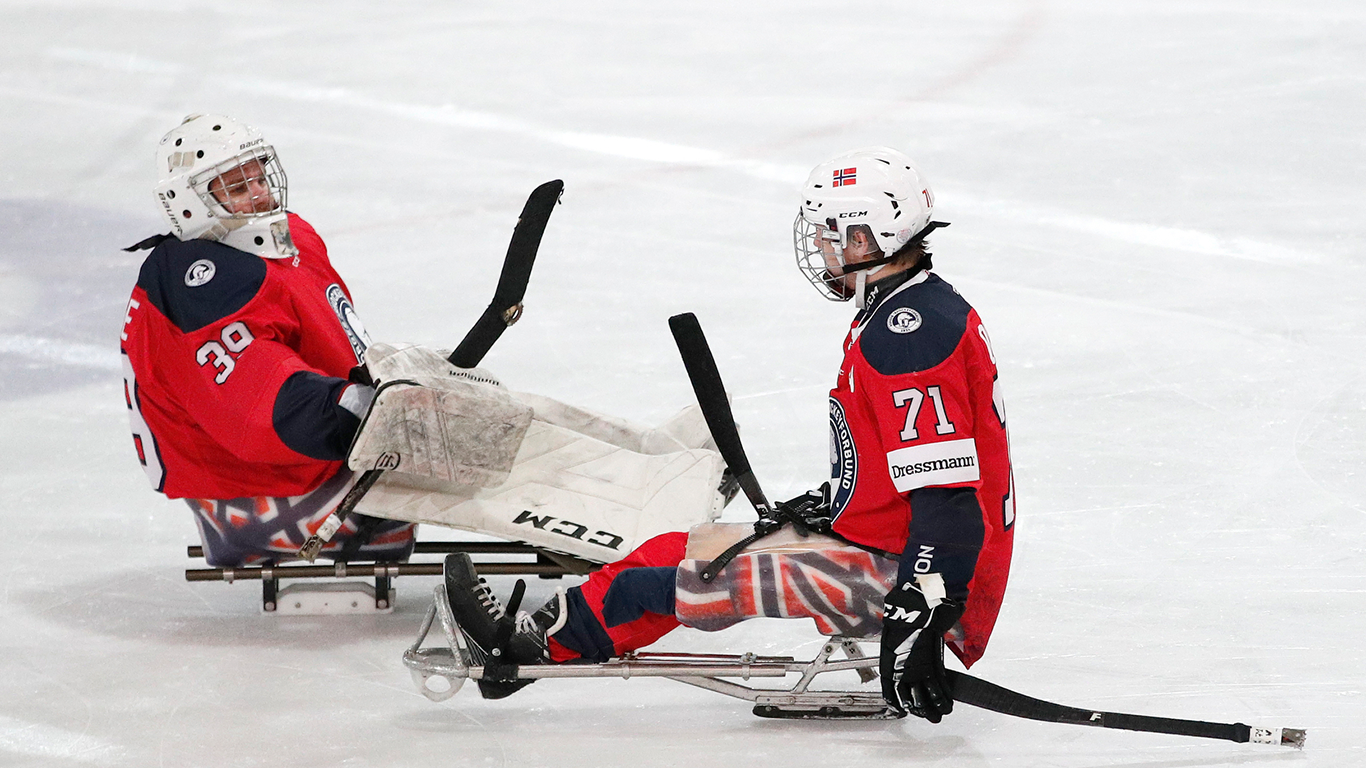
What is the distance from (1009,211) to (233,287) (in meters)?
4.32

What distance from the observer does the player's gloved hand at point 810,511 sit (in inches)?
136

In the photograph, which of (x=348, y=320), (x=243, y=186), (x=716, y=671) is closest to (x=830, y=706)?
(x=716, y=671)

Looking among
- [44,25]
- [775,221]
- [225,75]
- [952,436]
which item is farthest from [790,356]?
[44,25]

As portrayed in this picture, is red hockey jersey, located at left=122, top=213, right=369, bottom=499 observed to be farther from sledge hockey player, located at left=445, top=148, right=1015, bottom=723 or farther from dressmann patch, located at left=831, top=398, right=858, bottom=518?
dressmann patch, located at left=831, top=398, right=858, bottom=518

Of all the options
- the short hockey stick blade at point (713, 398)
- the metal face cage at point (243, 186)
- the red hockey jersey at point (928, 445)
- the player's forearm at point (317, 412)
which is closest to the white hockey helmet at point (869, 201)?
the red hockey jersey at point (928, 445)

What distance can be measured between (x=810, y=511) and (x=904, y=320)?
1.86ft

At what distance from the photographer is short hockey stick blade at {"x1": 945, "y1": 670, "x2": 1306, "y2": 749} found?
3.22 m

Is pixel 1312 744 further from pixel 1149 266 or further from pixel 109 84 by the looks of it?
pixel 109 84

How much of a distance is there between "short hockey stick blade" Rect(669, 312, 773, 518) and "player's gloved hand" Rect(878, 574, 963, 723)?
434 mm

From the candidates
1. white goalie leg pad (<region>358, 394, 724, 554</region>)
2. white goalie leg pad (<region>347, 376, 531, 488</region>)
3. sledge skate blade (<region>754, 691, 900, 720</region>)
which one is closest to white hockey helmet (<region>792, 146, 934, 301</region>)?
sledge skate blade (<region>754, 691, 900, 720</region>)

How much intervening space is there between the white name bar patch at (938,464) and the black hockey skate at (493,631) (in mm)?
872

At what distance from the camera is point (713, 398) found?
349 centimetres

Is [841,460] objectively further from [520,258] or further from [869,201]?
[520,258]

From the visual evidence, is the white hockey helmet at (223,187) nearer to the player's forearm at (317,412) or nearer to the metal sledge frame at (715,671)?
the player's forearm at (317,412)
